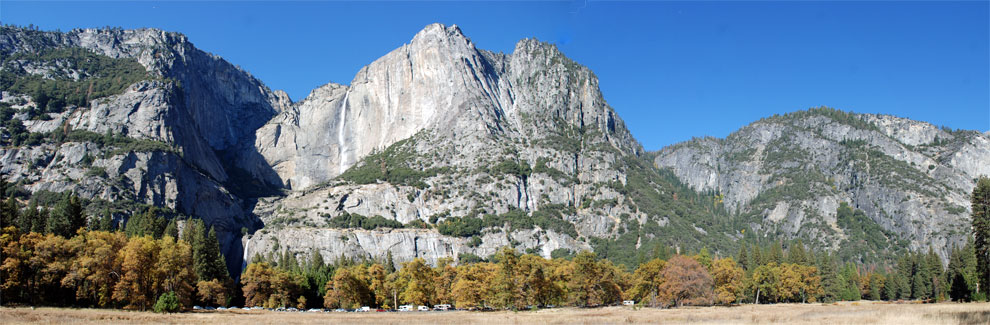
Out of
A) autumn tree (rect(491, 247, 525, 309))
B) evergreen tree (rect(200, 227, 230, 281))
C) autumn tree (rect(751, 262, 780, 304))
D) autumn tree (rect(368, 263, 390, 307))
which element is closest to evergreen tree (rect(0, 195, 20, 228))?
evergreen tree (rect(200, 227, 230, 281))

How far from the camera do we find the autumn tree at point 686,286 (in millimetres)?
106750

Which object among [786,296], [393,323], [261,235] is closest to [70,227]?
[393,323]

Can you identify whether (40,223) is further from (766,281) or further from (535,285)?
(766,281)

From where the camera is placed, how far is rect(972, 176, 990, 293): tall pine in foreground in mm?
91875

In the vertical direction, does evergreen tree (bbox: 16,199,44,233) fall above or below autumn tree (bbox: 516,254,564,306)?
above

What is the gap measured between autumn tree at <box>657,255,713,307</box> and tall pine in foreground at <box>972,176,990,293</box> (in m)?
37.3

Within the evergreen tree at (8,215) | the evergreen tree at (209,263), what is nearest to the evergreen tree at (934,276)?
the evergreen tree at (209,263)

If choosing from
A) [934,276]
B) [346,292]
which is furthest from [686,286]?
[934,276]

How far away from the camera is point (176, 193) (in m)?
186

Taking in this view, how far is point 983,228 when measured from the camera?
3615 inches

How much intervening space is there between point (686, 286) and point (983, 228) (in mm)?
40900

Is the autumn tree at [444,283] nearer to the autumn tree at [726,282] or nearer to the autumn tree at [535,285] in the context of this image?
the autumn tree at [535,285]

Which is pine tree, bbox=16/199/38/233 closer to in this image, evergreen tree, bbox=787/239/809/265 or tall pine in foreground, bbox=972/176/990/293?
tall pine in foreground, bbox=972/176/990/293

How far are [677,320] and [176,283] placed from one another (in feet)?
212
